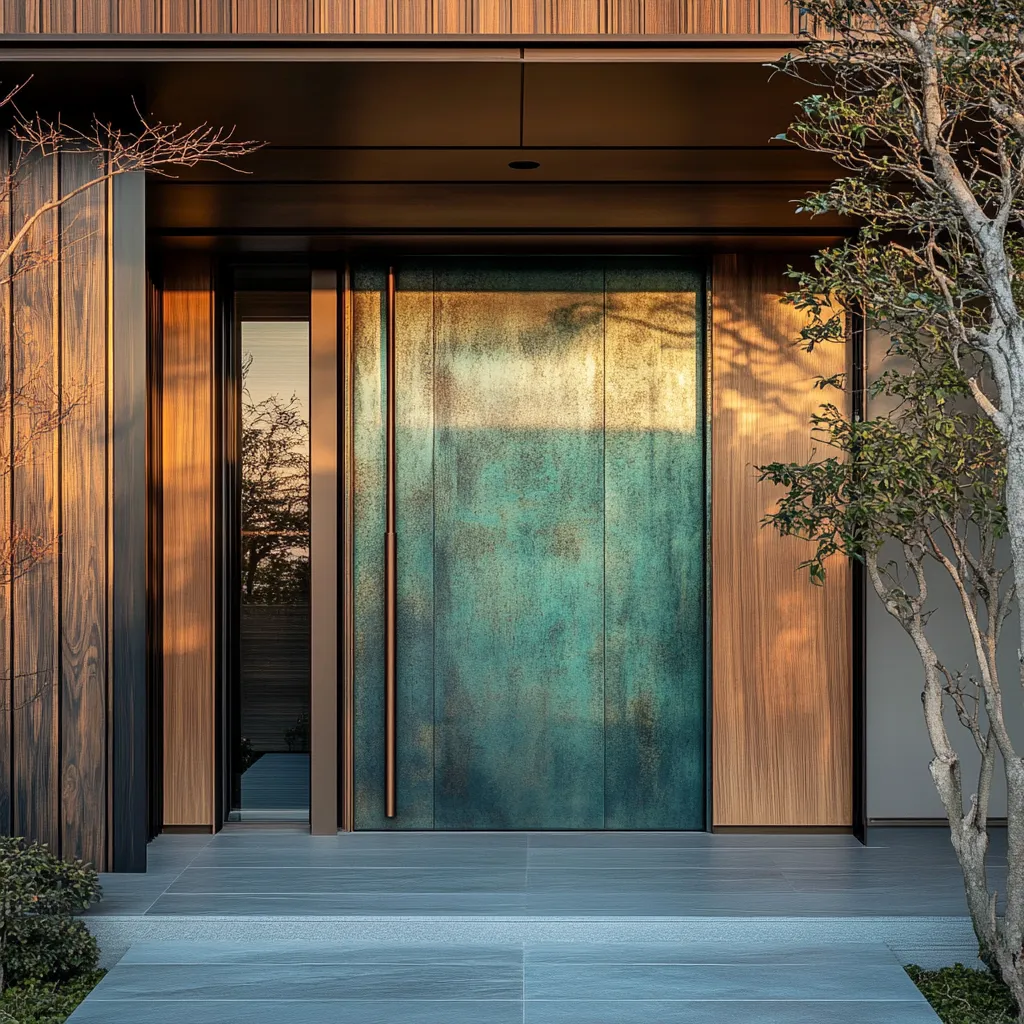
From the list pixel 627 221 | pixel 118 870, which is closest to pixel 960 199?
pixel 627 221

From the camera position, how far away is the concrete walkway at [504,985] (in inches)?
142

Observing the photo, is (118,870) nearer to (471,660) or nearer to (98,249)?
(471,660)

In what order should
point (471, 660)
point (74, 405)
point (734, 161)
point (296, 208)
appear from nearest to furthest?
point (74, 405), point (734, 161), point (296, 208), point (471, 660)

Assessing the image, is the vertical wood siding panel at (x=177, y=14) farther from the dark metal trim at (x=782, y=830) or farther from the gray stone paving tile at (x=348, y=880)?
the dark metal trim at (x=782, y=830)

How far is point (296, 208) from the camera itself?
518 cm

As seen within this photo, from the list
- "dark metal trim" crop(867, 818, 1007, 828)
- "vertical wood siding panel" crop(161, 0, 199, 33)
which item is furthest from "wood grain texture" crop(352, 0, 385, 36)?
"dark metal trim" crop(867, 818, 1007, 828)

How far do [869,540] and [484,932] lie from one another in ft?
6.23

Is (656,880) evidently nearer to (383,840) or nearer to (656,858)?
(656,858)

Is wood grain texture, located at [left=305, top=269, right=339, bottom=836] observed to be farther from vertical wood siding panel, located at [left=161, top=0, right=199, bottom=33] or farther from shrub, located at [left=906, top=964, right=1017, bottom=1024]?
shrub, located at [left=906, top=964, right=1017, bottom=1024]

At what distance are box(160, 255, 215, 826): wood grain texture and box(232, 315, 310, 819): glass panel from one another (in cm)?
19

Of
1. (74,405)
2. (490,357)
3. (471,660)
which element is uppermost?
(490,357)

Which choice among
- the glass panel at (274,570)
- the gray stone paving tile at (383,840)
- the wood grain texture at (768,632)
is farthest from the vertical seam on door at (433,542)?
the wood grain texture at (768,632)

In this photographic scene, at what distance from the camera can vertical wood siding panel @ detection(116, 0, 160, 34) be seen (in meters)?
3.96

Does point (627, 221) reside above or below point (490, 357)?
above
